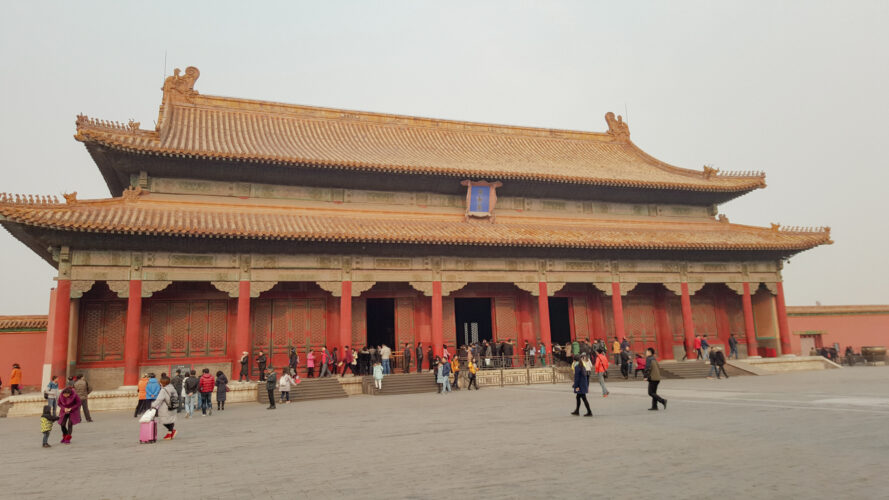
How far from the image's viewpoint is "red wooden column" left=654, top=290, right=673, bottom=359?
25.1m

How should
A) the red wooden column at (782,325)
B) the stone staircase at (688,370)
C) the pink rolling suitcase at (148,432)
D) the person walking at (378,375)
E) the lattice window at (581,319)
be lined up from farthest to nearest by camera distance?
the lattice window at (581,319)
the red wooden column at (782,325)
the stone staircase at (688,370)
the person walking at (378,375)
the pink rolling suitcase at (148,432)

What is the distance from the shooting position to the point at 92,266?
17875 millimetres

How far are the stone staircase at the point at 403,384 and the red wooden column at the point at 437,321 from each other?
1.44 metres

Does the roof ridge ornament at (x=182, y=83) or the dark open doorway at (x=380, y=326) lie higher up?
the roof ridge ornament at (x=182, y=83)

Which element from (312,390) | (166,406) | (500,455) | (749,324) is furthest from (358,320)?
(749,324)

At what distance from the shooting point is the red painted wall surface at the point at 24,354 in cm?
2234

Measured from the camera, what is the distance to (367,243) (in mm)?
20531

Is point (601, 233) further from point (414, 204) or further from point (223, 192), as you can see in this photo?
point (223, 192)

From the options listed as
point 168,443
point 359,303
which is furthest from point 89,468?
point 359,303

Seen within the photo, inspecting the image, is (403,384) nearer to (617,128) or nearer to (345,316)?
(345,316)

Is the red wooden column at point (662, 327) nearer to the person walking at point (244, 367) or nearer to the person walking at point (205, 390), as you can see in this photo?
the person walking at point (244, 367)

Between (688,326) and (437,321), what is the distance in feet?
38.3

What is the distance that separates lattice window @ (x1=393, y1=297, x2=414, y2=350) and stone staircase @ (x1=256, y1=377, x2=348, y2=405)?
4.03 m

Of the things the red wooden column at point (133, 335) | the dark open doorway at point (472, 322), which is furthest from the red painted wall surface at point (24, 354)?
the dark open doorway at point (472, 322)
